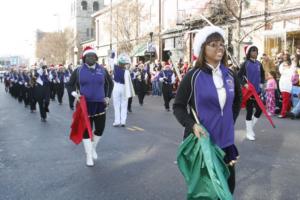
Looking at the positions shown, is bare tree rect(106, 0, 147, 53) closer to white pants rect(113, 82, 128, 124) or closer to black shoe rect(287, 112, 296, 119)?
black shoe rect(287, 112, 296, 119)

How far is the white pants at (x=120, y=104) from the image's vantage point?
1221 cm

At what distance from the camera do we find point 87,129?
285 inches

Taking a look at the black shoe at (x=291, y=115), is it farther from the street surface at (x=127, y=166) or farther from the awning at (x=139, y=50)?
the awning at (x=139, y=50)

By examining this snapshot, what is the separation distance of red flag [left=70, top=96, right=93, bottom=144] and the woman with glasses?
333 cm

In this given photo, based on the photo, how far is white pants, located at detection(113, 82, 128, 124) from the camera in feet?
→ 40.1

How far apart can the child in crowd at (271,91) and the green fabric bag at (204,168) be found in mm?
11327

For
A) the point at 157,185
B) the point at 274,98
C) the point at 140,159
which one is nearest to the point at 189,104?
the point at 157,185

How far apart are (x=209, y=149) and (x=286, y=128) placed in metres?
8.18

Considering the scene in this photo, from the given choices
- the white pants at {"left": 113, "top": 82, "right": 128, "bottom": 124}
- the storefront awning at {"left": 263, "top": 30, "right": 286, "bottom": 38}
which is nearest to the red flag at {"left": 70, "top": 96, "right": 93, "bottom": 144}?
the white pants at {"left": 113, "top": 82, "right": 128, "bottom": 124}

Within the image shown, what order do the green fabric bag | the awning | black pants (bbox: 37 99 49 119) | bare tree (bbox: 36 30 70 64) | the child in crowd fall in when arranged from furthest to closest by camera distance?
bare tree (bbox: 36 30 70 64), the awning, the child in crowd, black pants (bbox: 37 99 49 119), the green fabric bag

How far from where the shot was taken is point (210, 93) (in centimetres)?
388

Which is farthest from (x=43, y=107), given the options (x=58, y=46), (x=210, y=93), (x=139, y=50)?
(x=58, y=46)

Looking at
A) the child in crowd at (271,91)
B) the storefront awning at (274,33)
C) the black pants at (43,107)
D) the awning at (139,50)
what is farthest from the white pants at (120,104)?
the awning at (139,50)

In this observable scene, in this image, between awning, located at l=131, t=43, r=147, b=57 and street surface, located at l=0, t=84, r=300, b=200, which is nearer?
street surface, located at l=0, t=84, r=300, b=200
